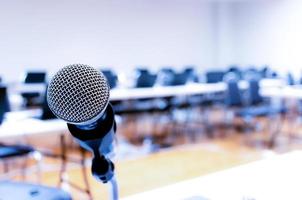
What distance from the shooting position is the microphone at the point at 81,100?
61cm

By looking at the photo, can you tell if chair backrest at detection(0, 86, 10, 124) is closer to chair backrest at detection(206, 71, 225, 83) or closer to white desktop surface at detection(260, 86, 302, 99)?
white desktop surface at detection(260, 86, 302, 99)

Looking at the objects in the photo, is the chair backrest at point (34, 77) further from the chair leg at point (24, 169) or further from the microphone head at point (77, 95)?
the microphone head at point (77, 95)

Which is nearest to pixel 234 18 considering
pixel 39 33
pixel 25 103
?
pixel 39 33

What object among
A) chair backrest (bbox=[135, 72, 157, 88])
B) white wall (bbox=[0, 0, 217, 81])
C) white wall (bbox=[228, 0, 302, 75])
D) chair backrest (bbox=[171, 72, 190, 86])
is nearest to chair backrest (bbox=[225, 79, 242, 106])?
chair backrest (bbox=[171, 72, 190, 86])

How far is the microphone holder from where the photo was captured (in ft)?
2.18

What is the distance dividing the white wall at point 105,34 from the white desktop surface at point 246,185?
16.4 ft

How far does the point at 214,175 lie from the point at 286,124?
17.8ft

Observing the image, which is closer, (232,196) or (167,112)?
(232,196)

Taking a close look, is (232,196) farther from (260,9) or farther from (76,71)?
(260,9)

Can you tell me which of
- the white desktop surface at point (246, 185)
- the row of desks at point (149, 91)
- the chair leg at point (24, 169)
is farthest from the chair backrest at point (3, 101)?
the white desktop surface at point (246, 185)

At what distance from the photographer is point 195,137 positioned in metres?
5.14

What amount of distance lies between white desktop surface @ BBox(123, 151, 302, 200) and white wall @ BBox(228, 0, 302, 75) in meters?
7.34

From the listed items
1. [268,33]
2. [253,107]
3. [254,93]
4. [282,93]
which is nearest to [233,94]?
[254,93]

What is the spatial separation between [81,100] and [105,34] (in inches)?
293
